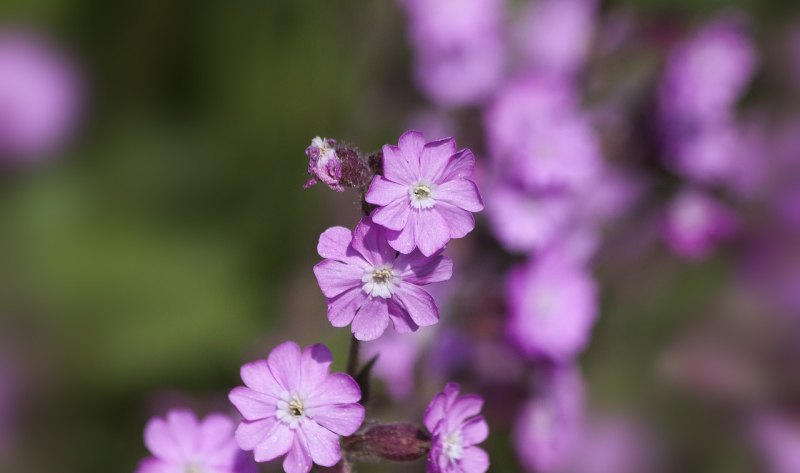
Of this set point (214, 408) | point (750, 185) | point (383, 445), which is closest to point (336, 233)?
point (383, 445)

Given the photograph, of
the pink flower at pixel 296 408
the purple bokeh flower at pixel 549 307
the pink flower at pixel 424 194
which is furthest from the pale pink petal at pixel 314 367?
the purple bokeh flower at pixel 549 307

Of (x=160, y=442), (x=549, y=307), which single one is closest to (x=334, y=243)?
(x=160, y=442)

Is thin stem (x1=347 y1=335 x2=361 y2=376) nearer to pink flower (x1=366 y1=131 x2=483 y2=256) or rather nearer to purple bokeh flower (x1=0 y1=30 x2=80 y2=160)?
pink flower (x1=366 y1=131 x2=483 y2=256)

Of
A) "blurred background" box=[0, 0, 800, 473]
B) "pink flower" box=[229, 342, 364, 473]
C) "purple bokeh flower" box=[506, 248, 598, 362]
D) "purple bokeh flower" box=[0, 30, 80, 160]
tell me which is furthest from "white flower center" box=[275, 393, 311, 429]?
"purple bokeh flower" box=[0, 30, 80, 160]

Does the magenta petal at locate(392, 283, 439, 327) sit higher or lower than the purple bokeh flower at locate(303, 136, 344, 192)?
lower

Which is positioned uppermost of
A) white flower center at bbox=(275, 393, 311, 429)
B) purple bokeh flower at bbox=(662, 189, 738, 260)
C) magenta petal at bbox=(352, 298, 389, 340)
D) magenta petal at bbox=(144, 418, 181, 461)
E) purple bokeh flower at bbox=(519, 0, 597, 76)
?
purple bokeh flower at bbox=(519, 0, 597, 76)

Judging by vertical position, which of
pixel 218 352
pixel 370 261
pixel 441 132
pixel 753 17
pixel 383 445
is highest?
pixel 753 17

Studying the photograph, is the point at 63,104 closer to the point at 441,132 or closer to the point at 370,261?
the point at 441,132
